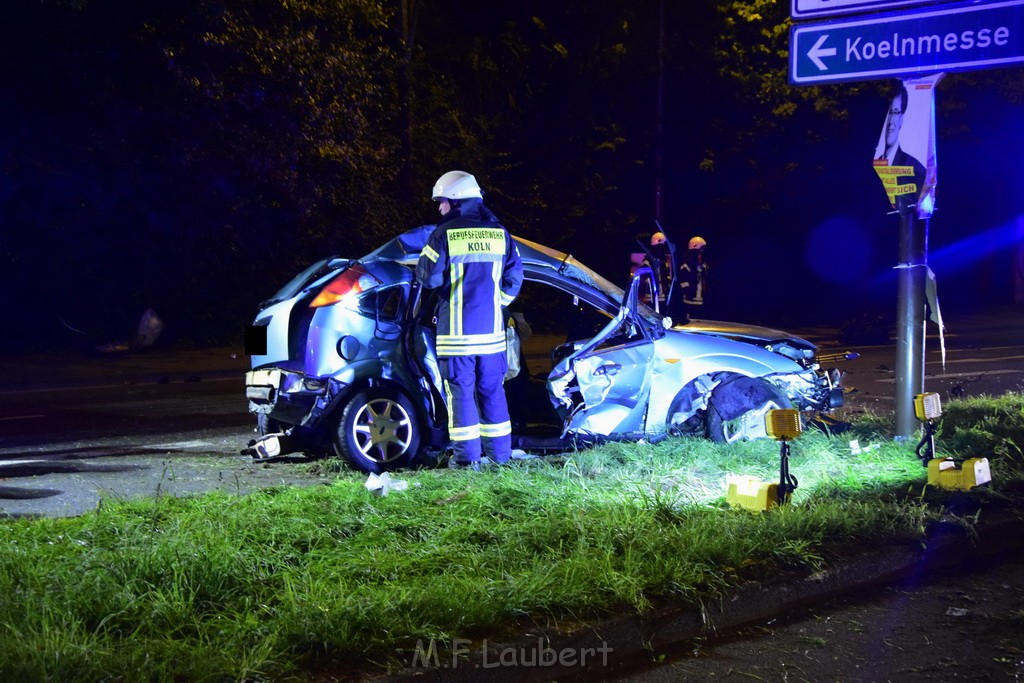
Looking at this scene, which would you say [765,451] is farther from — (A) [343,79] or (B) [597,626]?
(A) [343,79]

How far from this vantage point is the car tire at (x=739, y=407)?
7785 millimetres

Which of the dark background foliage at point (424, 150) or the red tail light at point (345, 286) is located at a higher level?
the dark background foliage at point (424, 150)

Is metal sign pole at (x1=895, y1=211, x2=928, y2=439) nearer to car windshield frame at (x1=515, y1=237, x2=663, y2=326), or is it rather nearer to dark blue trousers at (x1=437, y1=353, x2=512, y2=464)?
car windshield frame at (x1=515, y1=237, x2=663, y2=326)

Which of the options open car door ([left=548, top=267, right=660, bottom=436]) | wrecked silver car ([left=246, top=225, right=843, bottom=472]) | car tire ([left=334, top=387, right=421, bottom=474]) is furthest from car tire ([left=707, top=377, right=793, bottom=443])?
car tire ([left=334, top=387, right=421, bottom=474])

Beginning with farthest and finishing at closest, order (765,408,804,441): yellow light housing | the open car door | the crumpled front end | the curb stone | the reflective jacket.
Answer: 1. the open car door
2. the crumpled front end
3. the reflective jacket
4. (765,408,804,441): yellow light housing
5. the curb stone

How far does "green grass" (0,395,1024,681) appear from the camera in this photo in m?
3.76

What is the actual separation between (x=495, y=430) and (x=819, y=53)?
3245mm

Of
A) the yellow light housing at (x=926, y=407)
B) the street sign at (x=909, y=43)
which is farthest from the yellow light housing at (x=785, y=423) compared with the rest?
the street sign at (x=909, y=43)

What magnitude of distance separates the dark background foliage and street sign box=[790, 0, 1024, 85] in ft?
34.9

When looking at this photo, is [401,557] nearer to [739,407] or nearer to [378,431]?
[378,431]

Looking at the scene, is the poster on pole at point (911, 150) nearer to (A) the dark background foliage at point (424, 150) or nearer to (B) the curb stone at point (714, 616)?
(B) the curb stone at point (714, 616)

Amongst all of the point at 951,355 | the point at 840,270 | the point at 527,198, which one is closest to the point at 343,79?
the point at 527,198

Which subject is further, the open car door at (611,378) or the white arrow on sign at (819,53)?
the open car door at (611,378)

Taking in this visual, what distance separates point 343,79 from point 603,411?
11.2 m
